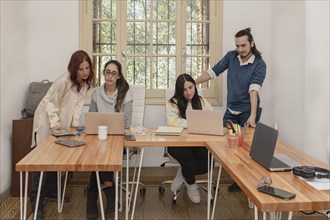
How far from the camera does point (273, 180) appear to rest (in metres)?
1.66

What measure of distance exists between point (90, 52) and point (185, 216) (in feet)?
6.96

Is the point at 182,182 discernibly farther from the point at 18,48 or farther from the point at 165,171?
the point at 18,48

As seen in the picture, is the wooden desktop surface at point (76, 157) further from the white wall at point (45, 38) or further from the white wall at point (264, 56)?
the white wall at point (45, 38)

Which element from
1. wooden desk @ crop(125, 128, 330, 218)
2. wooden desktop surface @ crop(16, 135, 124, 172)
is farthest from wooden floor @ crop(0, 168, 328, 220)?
wooden desktop surface @ crop(16, 135, 124, 172)

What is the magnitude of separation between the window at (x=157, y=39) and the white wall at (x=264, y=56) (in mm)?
180

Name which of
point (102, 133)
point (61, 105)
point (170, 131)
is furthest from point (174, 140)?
point (61, 105)

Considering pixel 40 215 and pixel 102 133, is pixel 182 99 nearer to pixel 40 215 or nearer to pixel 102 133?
pixel 102 133

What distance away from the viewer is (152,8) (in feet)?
13.8

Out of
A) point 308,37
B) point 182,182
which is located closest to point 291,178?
point 182,182

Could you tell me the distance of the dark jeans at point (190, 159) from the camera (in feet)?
10.2

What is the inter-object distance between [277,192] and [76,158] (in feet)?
3.57

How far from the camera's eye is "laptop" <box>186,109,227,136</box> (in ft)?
8.96

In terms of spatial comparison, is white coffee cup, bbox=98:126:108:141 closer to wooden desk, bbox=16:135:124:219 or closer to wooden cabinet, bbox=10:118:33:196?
wooden desk, bbox=16:135:124:219

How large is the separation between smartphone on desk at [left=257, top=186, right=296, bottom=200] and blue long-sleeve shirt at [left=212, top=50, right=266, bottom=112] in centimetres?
189
